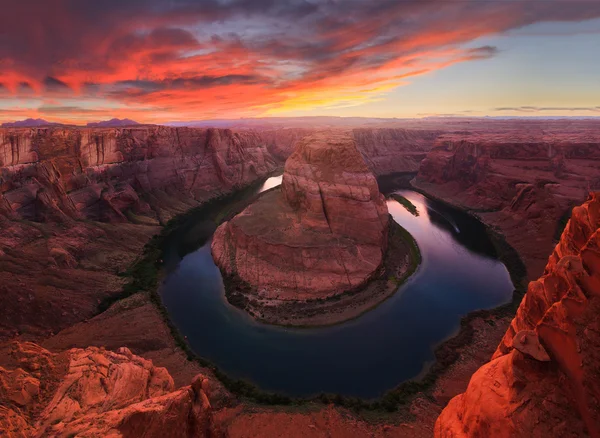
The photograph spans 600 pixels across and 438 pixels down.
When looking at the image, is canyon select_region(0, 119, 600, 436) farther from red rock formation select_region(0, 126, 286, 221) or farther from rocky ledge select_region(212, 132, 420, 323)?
rocky ledge select_region(212, 132, 420, 323)

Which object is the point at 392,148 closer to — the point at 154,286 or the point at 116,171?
the point at 116,171

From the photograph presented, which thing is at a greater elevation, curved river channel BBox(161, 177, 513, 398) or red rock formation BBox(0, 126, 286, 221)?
red rock formation BBox(0, 126, 286, 221)

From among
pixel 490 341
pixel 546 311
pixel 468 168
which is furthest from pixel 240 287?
pixel 468 168

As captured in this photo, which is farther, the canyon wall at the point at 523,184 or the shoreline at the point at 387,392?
the canyon wall at the point at 523,184

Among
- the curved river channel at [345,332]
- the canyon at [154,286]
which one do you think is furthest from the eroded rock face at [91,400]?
the curved river channel at [345,332]

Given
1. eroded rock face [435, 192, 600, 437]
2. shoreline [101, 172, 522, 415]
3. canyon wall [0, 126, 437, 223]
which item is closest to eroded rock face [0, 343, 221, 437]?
eroded rock face [435, 192, 600, 437]

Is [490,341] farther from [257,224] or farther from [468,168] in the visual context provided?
[468,168]

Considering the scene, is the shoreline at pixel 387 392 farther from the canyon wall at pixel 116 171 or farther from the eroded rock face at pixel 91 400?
the canyon wall at pixel 116 171
